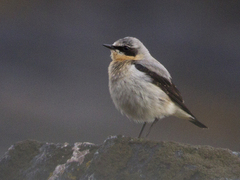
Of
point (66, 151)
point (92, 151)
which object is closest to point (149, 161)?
point (92, 151)

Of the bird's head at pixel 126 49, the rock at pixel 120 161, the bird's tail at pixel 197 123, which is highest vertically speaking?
the bird's head at pixel 126 49

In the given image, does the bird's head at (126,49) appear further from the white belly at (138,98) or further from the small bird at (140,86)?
the white belly at (138,98)

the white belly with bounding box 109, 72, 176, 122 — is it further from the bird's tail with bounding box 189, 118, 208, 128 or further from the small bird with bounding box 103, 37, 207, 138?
the bird's tail with bounding box 189, 118, 208, 128

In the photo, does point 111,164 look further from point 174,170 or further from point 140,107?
point 140,107

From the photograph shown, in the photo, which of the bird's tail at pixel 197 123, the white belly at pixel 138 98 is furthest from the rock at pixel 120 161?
the bird's tail at pixel 197 123

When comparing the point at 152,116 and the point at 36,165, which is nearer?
the point at 36,165

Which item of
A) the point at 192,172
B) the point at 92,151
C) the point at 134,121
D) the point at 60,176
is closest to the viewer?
the point at 192,172
